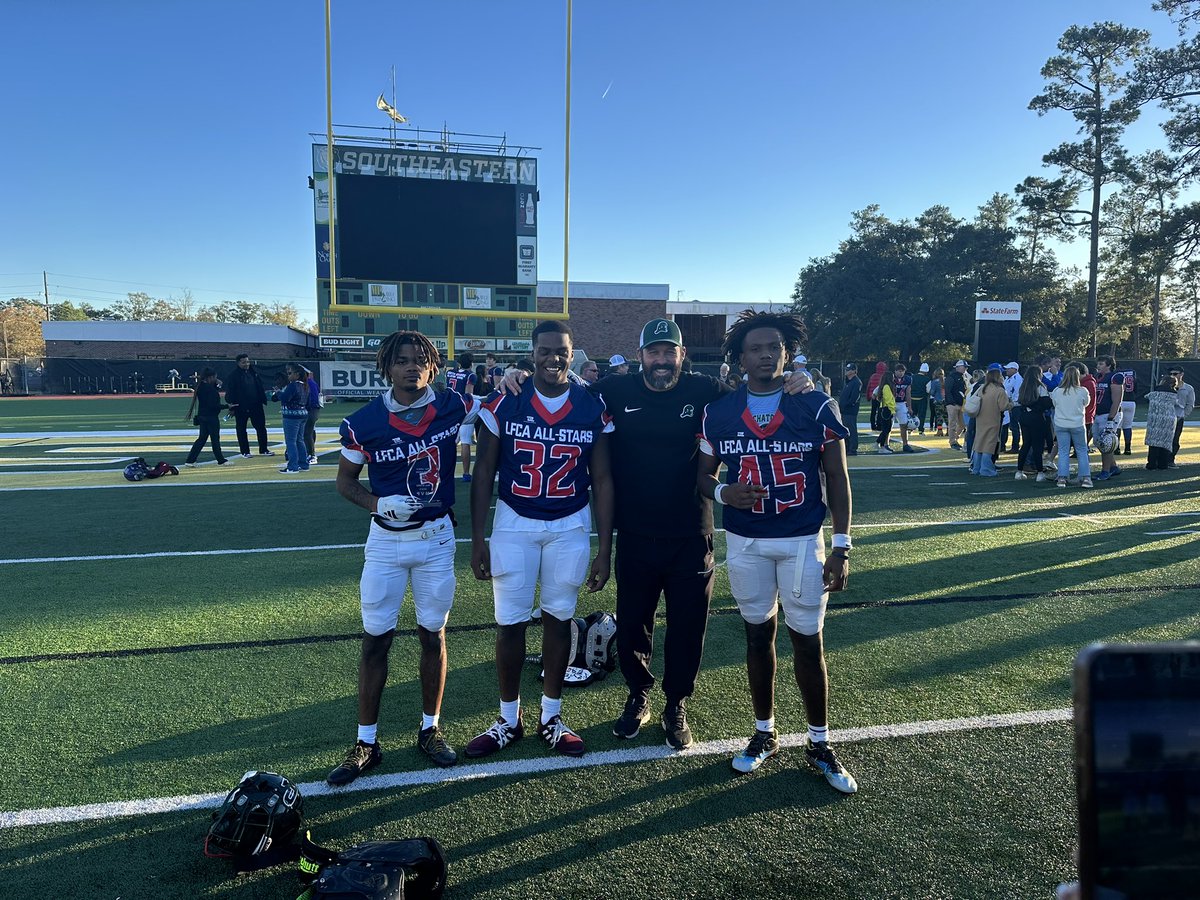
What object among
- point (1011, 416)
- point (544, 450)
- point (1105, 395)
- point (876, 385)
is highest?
point (876, 385)

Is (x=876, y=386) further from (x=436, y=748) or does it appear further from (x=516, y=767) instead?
(x=436, y=748)

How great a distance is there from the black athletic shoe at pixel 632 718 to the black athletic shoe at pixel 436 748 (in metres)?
0.84

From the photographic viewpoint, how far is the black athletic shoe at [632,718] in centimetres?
372

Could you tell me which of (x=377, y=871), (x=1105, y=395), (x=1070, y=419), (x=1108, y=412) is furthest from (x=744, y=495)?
(x=1105, y=395)

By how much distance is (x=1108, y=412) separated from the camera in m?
12.4

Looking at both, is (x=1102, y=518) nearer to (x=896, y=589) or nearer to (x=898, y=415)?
(x=896, y=589)

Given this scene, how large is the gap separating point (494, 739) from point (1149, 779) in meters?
3.20

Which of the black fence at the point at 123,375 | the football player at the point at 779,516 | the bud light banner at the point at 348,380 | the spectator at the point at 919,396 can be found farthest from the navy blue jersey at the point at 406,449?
the black fence at the point at 123,375

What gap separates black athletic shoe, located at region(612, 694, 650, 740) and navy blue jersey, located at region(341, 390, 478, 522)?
1.42 m

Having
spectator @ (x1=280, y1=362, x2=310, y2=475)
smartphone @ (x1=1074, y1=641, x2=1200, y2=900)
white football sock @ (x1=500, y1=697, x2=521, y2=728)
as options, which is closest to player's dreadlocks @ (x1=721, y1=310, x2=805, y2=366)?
white football sock @ (x1=500, y1=697, x2=521, y2=728)

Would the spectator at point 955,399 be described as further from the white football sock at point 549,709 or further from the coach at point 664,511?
the white football sock at point 549,709

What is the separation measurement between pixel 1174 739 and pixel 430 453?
3.13 m

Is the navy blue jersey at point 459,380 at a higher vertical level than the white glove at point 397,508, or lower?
higher

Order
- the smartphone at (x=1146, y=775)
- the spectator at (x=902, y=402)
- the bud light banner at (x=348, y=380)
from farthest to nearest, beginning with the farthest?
the bud light banner at (x=348, y=380) → the spectator at (x=902, y=402) → the smartphone at (x=1146, y=775)
